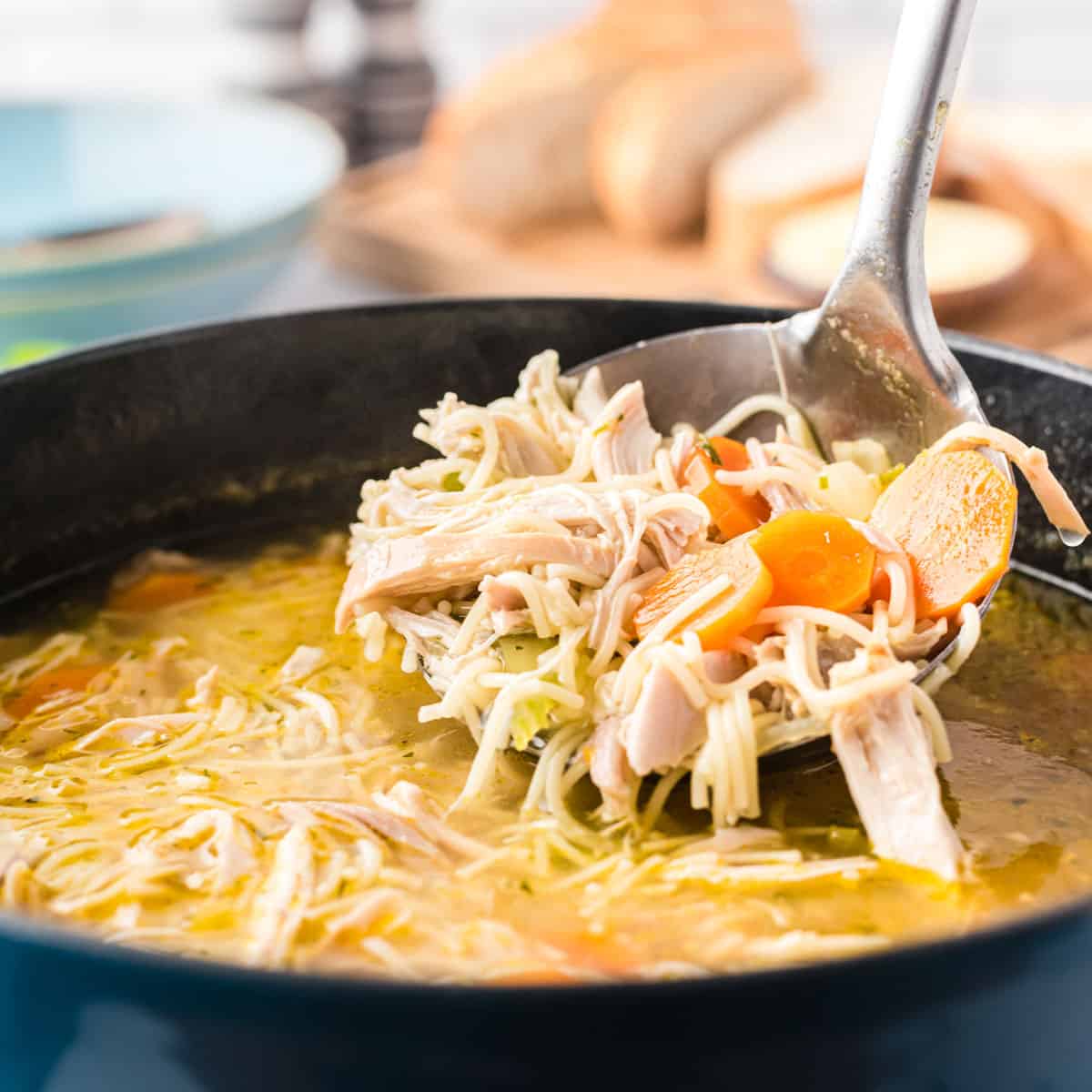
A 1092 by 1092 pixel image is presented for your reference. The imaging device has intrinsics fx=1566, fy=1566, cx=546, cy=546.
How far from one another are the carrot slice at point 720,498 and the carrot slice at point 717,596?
→ 5.7 inches

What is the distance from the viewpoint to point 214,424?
3.62 m

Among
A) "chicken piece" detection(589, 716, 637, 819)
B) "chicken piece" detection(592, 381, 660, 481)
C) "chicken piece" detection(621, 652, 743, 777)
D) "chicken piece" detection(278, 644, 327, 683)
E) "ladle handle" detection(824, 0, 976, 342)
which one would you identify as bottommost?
"chicken piece" detection(278, 644, 327, 683)

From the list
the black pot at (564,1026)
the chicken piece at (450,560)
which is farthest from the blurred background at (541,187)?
the black pot at (564,1026)

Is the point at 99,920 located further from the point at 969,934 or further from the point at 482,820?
the point at 969,934

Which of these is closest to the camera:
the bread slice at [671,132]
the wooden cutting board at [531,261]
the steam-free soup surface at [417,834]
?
the steam-free soup surface at [417,834]

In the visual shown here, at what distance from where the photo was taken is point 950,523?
2762 millimetres

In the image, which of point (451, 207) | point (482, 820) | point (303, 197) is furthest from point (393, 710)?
point (451, 207)

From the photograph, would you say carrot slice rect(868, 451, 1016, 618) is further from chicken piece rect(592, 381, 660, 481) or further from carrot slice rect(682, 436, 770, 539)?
chicken piece rect(592, 381, 660, 481)

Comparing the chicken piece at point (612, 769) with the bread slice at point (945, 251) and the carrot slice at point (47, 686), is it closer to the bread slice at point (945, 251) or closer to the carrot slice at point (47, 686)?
the carrot slice at point (47, 686)

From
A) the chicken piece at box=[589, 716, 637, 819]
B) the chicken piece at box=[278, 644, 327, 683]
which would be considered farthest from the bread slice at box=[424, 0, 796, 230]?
the chicken piece at box=[589, 716, 637, 819]

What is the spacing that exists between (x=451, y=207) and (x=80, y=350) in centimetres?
308

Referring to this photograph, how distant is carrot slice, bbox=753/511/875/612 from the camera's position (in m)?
2.62

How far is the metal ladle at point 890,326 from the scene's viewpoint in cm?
293

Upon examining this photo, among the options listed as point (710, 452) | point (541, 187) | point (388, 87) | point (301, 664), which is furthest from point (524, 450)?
point (388, 87)
